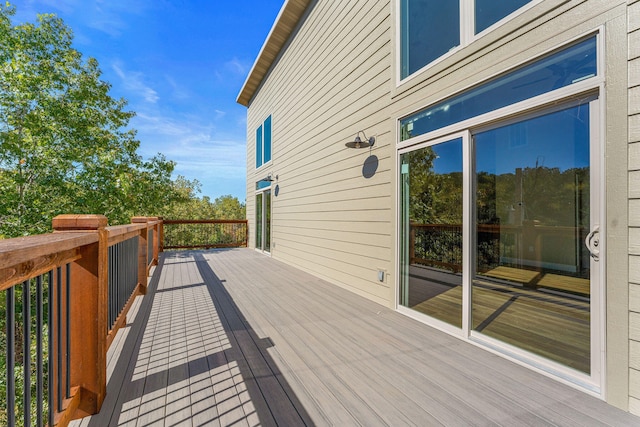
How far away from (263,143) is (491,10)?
6.91 meters

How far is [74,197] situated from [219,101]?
11.3 m

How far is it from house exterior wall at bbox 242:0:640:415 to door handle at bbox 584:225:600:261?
0.25ft

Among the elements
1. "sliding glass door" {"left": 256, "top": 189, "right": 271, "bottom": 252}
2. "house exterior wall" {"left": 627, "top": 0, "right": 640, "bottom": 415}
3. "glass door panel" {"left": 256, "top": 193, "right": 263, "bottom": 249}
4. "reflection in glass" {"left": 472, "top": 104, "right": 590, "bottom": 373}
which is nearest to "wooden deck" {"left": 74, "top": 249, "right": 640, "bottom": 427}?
"house exterior wall" {"left": 627, "top": 0, "right": 640, "bottom": 415}

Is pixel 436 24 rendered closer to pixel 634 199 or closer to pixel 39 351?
pixel 634 199

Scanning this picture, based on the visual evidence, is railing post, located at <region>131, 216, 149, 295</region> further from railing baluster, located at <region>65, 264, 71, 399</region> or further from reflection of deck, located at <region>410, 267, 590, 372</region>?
reflection of deck, located at <region>410, 267, 590, 372</region>

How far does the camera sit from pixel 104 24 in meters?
9.15

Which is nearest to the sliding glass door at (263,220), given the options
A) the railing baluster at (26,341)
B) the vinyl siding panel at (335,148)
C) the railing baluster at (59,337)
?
the vinyl siding panel at (335,148)

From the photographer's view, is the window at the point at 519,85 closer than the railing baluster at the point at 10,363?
No

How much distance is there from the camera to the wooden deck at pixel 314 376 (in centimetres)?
158

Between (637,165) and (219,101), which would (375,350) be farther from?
(219,101)

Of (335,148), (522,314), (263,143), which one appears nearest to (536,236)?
(522,314)

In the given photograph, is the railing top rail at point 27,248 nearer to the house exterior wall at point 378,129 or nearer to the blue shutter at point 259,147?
the house exterior wall at point 378,129

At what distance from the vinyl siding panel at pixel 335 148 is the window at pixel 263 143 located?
80 centimetres

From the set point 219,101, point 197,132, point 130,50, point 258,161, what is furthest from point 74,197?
point 197,132
